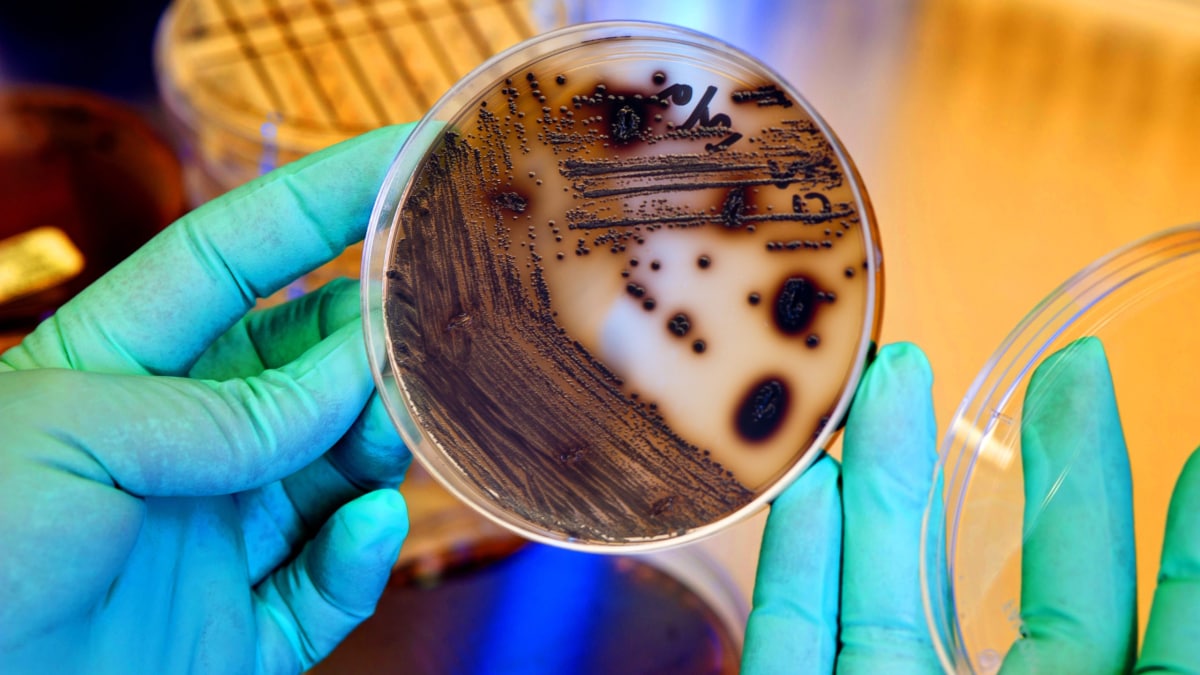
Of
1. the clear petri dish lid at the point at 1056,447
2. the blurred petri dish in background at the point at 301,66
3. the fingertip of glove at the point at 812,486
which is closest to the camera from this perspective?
the clear petri dish lid at the point at 1056,447

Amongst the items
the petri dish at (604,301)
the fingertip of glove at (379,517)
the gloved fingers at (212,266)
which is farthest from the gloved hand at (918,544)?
the gloved fingers at (212,266)

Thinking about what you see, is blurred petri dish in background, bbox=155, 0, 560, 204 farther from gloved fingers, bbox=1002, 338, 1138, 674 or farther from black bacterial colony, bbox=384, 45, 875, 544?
gloved fingers, bbox=1002, 338, 1138, 674

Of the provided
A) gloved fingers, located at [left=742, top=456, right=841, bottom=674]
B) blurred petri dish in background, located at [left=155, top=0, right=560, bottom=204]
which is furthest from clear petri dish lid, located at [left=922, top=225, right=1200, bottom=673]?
blurred petri dish in background, located at [left=155, top=0, right=560, bottom=204]

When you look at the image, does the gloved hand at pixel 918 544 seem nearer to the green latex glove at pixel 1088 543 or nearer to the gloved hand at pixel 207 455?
the green latex glove at pixel 1088 543

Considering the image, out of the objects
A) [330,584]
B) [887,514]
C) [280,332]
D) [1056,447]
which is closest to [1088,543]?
[1056,447]

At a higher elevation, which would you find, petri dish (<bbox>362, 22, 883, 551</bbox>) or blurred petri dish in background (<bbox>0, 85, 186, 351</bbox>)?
petri dish (<bbox>362, 22, 883, 551</bbox>)

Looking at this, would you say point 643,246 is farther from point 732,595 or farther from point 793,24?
point 793,24

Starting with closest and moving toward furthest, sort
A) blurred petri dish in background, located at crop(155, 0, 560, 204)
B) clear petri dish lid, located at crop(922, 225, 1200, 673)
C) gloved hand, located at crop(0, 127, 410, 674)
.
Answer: gloved hand, located at crop(0, 127, 410, 674)
clear petri dish lid, located at crop(922, 225, 1200, 673)
blurred petri dish in background, located at crop(155, 0, 560, 204)

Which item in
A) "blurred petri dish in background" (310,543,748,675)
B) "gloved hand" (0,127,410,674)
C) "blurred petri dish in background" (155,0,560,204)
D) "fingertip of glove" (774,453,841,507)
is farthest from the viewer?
"blurred petri dish in background" (155,0,560,204)
